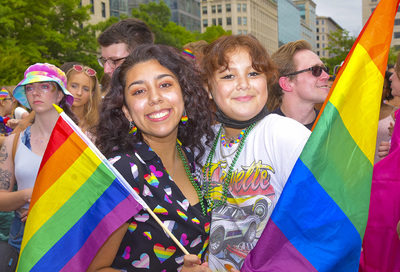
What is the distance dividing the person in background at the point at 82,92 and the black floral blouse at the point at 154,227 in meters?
2.91

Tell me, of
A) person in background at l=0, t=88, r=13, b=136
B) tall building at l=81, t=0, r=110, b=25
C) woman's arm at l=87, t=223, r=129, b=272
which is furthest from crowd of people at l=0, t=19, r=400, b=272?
tall building at l=81, t=0, r=110, b=25

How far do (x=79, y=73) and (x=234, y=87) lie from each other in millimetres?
3179

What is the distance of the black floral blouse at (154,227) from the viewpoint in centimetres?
244

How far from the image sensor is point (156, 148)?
2.82 m

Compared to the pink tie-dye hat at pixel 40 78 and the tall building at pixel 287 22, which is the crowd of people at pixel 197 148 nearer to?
the pink tie-dye hat at pixel 40 78

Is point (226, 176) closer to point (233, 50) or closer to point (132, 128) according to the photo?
point (132, 128)

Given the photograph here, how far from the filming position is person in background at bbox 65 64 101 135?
5297mm

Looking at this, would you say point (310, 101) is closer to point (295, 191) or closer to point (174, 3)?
point (295, 191)

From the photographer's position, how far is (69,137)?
8.13ft

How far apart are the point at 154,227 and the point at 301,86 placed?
8.75ft

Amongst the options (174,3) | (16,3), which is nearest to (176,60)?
(16,3)

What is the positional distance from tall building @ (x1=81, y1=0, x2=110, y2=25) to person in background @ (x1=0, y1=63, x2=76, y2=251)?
1639 inches

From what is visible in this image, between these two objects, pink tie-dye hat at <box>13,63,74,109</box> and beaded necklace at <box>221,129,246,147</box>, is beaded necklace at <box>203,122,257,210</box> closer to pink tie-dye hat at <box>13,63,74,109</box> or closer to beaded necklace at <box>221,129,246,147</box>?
beaded necklace at <box>221,129,246,147</box>

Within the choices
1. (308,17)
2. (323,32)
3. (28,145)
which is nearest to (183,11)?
(28,145)
